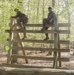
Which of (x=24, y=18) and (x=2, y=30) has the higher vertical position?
(x=24, y=18)

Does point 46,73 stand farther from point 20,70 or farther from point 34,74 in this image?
point 20,70

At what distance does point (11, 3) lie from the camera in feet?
49.8

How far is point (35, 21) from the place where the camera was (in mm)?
22828

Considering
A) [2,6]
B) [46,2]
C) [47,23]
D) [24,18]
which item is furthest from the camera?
[46,2]

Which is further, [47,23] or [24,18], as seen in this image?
[24,18]

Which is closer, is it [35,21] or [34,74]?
[34,74]

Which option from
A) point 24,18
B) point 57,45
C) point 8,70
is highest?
point 24,18

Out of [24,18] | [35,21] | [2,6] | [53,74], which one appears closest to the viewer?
[53,74]

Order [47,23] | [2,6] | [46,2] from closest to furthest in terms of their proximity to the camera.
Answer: [47,23]
[2,6]
[46,2]

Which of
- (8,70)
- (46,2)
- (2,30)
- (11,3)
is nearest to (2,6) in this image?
(11,3)

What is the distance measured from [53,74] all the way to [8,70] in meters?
1.06

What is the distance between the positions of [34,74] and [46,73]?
28 cm

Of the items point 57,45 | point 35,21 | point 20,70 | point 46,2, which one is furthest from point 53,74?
point 46,2

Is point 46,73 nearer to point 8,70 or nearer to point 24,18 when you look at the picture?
point 8,70
